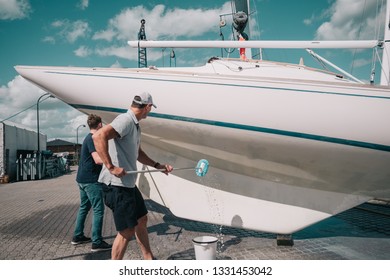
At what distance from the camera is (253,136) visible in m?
2.90

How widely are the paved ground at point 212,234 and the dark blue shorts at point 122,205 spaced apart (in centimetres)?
80

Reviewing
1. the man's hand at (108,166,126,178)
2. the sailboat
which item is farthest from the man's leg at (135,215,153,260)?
the sailboat

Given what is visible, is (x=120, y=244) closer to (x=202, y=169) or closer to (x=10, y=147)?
(x=202, y=169)

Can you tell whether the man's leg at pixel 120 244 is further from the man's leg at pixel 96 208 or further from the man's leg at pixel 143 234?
the man's leg at pixel 96 208

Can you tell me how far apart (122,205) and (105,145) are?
1.73 feet

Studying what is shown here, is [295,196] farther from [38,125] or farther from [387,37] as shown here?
[38,125]

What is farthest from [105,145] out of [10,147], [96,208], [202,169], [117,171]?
[10,147]

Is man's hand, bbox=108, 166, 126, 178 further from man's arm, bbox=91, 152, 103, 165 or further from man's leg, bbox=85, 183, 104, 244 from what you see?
man's leg, bbox=85, 183, 104, 244

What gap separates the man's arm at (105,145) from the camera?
204 centimetres

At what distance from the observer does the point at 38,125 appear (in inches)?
653

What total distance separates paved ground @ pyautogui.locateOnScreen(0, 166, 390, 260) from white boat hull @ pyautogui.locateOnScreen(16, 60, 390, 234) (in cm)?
30

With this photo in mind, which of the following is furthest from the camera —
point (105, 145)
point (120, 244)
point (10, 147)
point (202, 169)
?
point (10, 147)

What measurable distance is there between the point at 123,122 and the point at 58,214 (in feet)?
12.4

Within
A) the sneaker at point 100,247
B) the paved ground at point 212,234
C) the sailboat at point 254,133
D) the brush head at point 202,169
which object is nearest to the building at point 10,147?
the paved ground at point 212,234
